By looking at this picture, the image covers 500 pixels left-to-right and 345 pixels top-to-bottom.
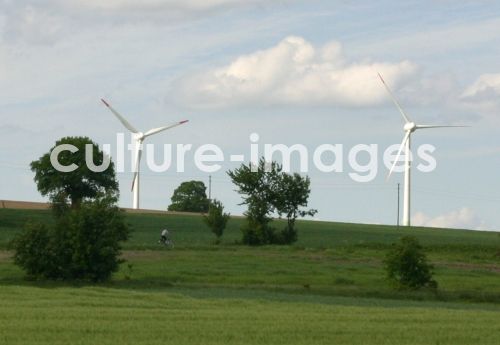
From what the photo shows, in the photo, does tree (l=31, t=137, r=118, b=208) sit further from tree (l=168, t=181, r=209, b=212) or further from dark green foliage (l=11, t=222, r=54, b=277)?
dark green foliage (l=11, t=222, r=54, b=277)

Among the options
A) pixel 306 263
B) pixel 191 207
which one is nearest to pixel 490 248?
pixel 306 263

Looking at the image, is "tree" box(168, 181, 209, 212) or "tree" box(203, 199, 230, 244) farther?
"tree" box(168, 181, 209, 212)

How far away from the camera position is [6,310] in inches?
1335

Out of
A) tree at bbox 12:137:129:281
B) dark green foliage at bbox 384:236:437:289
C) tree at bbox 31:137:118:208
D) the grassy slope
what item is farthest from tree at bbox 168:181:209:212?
the grassy slope

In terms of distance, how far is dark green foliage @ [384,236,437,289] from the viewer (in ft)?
166

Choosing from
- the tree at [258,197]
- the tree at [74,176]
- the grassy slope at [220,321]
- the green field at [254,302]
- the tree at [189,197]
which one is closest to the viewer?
the grassy slope at [220,321]

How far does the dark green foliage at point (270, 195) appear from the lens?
283ft

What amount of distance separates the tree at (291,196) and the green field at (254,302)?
10015mm

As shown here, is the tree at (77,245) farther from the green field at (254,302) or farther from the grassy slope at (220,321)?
the grassy slope at (220,321)

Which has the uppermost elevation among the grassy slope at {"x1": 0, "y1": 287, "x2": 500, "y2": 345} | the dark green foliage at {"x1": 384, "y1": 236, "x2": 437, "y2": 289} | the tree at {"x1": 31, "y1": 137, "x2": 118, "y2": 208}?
the tree at {"x1": 31, "y1": 137, "x2": 118, "y2": 208}

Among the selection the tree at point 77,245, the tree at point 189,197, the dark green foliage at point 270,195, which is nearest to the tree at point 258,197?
the dark green foliage at point 270,195

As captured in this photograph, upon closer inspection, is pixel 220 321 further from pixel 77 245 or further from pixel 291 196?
pixel 291 196

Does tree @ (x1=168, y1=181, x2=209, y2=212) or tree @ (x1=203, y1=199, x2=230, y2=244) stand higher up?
tree @ (x1=168, y1=181, x2=209, y2=212)

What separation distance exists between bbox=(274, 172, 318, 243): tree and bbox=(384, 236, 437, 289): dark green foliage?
36.2m
